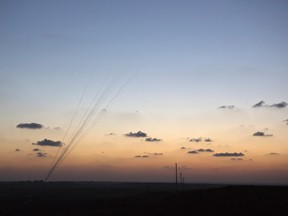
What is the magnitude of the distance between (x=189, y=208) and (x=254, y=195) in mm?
8876

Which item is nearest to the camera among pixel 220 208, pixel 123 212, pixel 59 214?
pixel 220 208

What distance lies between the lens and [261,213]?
4059 cm

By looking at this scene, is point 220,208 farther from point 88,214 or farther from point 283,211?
point 88,214

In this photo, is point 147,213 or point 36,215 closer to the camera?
point 147,213

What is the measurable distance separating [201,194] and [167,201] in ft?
16.4

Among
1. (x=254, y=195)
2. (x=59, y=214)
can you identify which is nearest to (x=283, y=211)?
(x=254, y=195)

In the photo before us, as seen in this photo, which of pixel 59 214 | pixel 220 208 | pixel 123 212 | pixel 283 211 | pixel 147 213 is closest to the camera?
pixel 283 211

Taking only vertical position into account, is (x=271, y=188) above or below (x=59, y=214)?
above

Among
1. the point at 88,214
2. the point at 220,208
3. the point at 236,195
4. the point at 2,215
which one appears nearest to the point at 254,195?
the point at 236,195

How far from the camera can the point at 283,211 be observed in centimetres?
4022

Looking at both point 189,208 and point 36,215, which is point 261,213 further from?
point 36,215

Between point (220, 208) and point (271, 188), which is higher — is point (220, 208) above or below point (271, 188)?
below

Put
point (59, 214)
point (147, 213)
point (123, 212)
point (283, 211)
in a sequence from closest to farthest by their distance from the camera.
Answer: point (283, 211), point (147, 213), point (123, 212), point (59, 214)

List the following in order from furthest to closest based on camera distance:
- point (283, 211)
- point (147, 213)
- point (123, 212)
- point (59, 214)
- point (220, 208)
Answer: point (59, 214), point (123, 212), point (147, 213), point (220, 208), point (283, 211)
